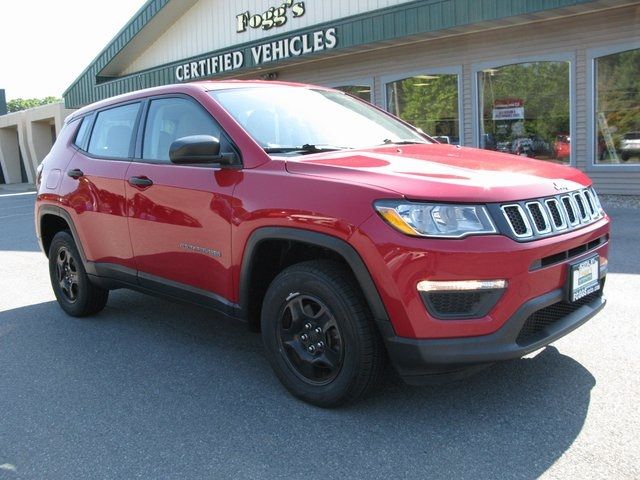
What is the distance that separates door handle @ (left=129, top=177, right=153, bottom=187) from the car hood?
49.3 inches

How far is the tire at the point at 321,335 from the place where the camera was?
10.2ft

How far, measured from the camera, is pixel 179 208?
3.97 m

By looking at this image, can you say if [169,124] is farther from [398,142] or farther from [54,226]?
[54,226]

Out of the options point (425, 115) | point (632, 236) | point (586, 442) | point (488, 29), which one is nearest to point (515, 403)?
point (586, 442)

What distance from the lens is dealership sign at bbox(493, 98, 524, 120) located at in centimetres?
1261

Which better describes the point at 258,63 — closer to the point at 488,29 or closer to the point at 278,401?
the point at 488,29

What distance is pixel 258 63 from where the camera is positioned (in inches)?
627

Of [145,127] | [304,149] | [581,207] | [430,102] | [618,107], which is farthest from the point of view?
[430,102]

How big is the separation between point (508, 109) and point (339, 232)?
35.1 ft

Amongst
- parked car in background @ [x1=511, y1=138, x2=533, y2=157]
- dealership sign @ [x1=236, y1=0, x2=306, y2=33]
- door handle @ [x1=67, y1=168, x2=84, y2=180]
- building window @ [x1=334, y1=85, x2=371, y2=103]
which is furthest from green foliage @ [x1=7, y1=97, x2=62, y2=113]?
door handle @ [x1=67, y1=168, x2=84, y2=180]

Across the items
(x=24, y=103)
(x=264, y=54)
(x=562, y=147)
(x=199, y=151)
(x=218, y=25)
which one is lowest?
(x=562, y=147)

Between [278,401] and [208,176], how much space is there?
137cm

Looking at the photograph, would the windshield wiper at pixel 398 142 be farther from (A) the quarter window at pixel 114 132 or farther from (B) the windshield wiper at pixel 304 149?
(A) the quarter window at pixel 114 132

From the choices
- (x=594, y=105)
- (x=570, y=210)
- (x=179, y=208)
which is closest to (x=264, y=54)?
(x=594, y=105)
